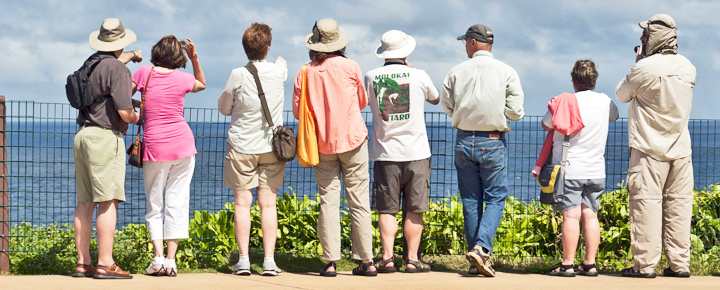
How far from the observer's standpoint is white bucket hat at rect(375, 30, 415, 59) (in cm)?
642

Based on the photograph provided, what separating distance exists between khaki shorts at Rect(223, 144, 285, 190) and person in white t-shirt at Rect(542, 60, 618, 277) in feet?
7.91

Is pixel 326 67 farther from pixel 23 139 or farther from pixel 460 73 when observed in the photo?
pixel 23 139

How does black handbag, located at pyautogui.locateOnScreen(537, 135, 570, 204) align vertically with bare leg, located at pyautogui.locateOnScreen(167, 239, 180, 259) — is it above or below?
above

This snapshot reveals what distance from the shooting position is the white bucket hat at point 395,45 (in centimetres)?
642

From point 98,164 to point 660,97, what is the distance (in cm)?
477

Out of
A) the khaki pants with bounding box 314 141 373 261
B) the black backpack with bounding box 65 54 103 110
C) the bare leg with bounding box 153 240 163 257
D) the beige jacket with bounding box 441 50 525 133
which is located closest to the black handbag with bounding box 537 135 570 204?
the beige jacket with bounding box 441 50 525 133

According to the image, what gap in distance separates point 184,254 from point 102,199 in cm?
179

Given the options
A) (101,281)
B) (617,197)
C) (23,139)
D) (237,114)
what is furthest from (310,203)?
(617,197)

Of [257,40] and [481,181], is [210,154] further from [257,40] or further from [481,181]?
[481,181]

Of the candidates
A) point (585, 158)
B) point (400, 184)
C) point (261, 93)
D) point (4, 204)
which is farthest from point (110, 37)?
point (585, 158)

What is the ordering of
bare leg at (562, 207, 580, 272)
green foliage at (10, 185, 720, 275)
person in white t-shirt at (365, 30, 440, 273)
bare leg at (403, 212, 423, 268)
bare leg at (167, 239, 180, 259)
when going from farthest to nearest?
green foliage at (10, 185, 720, 275), bare leg at (403, 212, 423, 268), bare leg at (562, 207, 580, 272), person in white t-shirt at (365, 30, 440, 273), bare leg at (167, 239, 180, 259)

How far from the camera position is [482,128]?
6324 mm

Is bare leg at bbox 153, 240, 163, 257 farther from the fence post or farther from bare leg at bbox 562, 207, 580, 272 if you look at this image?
bare leg at bbox 562, 207, 580, 272

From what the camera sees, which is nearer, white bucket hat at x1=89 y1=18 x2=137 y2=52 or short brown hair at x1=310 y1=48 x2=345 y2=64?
white bucket hat at x1=89 y1=18 x2=137 y2=52
